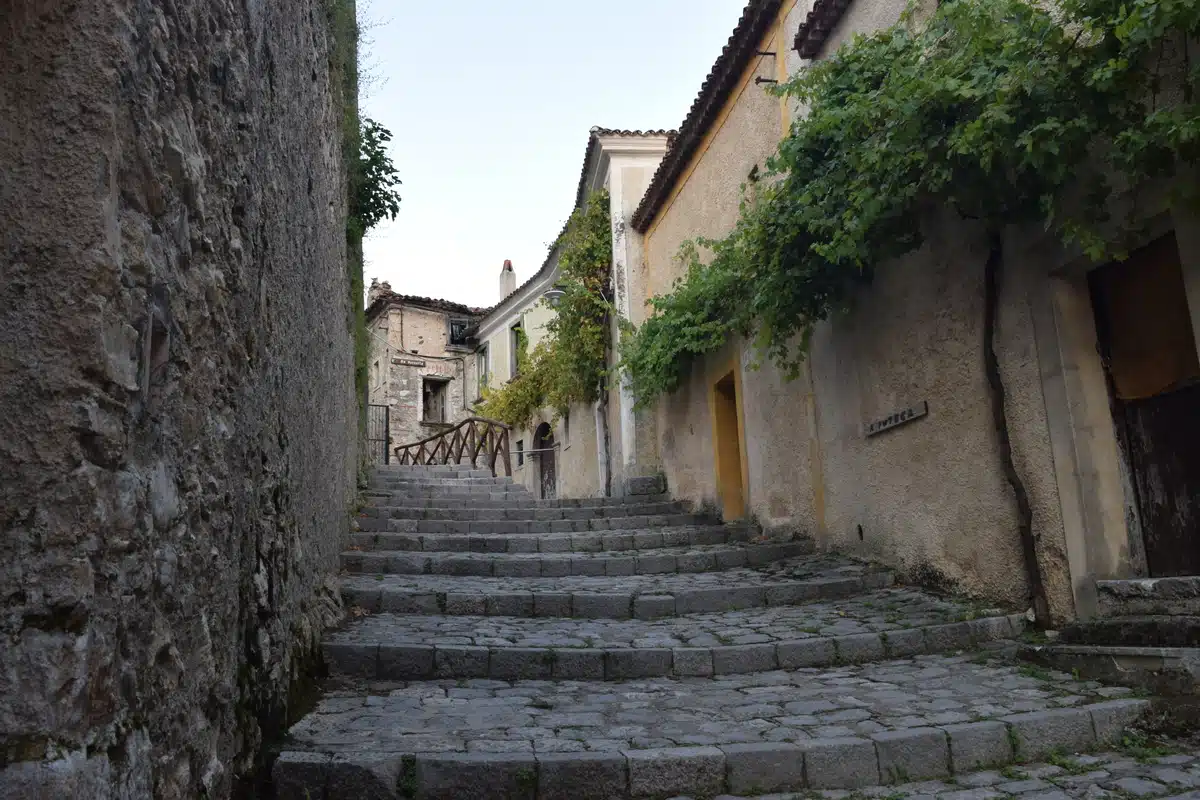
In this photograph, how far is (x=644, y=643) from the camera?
16.5 feet

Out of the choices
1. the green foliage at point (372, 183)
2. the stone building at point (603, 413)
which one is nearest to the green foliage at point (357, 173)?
the green foliage at point (372, 183)

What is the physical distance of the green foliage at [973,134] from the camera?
377 cm

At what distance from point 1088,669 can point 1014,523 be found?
43.7 inches

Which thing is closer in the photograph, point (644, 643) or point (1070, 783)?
point (1070, 783)

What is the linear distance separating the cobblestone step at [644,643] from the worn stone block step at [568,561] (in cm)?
132

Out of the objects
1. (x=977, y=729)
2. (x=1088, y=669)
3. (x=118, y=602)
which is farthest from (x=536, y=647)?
(x=118, y=602)

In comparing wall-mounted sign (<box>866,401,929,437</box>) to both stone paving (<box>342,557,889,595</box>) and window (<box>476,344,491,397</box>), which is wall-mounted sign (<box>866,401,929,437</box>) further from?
window (<box>476,344,491,397</box>)

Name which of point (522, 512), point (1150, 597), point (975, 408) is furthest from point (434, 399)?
point (1150, 597)

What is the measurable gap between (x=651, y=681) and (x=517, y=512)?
5092 millimetres

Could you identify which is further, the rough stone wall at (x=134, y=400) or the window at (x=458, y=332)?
the window at (x=458, y=332)

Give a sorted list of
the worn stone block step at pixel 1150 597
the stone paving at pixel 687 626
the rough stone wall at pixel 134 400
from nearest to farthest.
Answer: the rough stone wall at pixel 134 400
the worn stone block step at pixel 1150 597
the stone paving at pixel 687 626

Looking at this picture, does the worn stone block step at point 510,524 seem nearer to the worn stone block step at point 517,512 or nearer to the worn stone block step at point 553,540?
the worn stone block step at point 517,512

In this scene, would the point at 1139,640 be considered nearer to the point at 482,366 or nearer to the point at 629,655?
the point at 629,655

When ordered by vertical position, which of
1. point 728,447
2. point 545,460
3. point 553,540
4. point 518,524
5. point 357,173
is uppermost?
point 357,173
